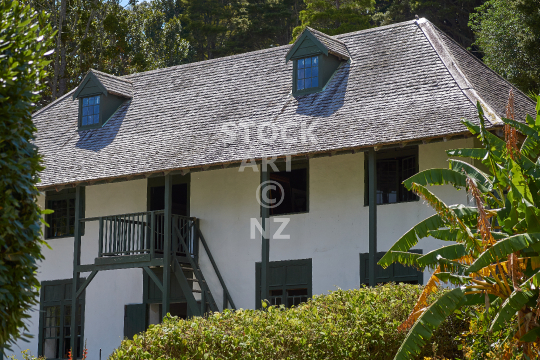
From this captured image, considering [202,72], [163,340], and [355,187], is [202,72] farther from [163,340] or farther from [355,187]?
[163,340]

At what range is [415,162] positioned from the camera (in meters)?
16.2

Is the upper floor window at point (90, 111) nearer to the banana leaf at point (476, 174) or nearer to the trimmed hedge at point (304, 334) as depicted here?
the trimmed hedge at point (304, 334)

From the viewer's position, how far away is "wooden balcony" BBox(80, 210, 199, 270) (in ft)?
56.3

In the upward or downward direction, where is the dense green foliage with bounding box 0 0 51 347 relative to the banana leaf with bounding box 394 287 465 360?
upward

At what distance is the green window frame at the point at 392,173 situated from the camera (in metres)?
16.4

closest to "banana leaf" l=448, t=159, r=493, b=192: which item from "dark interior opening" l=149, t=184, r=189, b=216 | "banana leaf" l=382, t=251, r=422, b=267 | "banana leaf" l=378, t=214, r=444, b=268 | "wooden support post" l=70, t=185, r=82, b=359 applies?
"banana leaf" l=378, t=214, r=444, b=268

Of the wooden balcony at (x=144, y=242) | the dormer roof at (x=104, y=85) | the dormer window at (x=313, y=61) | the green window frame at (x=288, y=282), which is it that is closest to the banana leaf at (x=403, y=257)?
the green window frame at (x=288, y=282)

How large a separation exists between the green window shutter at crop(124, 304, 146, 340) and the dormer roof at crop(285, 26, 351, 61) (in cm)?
754

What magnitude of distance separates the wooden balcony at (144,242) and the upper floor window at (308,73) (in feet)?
14.5

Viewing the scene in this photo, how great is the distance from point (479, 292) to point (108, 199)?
12.6 meters

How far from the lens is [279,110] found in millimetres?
17938

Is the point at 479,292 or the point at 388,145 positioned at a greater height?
the point at 388,145

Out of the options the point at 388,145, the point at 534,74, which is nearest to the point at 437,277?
the point at 388,145

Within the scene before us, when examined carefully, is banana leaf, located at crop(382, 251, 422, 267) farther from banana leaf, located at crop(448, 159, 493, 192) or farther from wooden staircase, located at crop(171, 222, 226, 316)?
wooden staircase, located at crop(171, 222, 226, 316)
